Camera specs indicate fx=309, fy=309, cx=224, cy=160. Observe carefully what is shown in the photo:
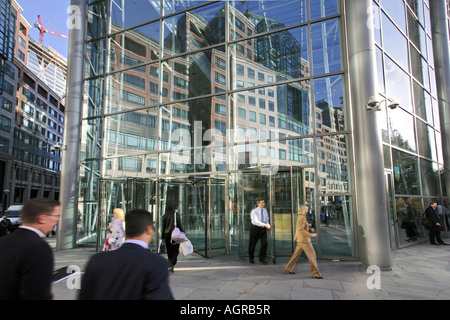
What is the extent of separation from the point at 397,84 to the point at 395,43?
5.71 ft

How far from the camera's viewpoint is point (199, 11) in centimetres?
1254

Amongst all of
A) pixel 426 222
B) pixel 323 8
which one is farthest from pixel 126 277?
pixel 426 222

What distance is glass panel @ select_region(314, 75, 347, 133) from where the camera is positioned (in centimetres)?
977

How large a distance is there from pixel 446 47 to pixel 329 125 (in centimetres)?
1166

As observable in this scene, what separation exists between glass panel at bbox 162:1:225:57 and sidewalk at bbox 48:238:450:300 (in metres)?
8.29

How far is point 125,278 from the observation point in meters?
1.93

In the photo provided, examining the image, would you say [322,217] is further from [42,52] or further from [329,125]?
[42,52]

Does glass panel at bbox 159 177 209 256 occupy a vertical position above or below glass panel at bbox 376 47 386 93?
below

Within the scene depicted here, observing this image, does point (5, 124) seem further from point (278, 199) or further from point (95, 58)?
point (278, 199)

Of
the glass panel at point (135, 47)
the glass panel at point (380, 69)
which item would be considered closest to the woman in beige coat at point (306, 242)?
the glass panel at point (380, 69)

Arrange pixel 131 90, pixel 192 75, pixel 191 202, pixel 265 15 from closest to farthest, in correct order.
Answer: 1. pixel 265 15
2. pixel 191 202
3. pixel 192 75
4. pixel 131 90

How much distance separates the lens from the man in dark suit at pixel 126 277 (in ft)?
6.32

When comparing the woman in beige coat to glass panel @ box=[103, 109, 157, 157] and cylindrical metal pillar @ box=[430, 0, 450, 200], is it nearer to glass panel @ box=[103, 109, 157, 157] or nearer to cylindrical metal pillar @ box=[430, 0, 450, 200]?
glass panel @ box=[103, 109, 157, 157]

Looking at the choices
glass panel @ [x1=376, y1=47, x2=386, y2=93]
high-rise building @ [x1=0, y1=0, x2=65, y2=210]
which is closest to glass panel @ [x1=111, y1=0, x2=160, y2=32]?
glass panel @ [x1=376, y1=47, x2=386, y2=93]
